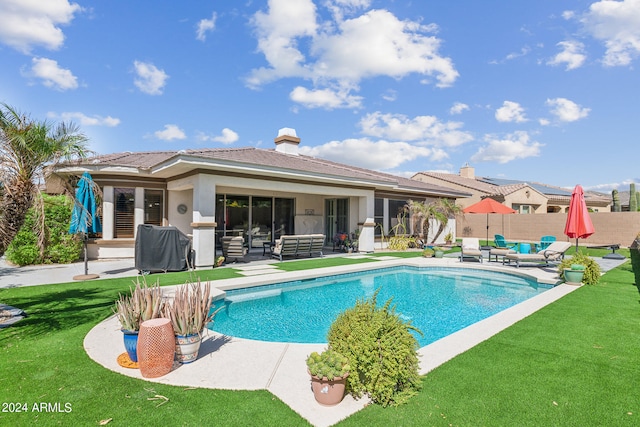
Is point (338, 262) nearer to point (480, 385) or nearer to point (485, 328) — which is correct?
point (485, 328)

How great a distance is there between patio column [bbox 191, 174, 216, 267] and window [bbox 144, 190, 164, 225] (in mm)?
3794

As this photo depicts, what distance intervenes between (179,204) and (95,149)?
789 centimetres

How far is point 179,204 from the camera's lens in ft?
48.0

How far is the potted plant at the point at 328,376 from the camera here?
3.18 metres

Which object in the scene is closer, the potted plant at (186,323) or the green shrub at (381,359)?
Result: the green shrub at (381,359)

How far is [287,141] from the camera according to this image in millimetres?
19625

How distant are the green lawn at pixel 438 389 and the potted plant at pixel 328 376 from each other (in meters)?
0.27

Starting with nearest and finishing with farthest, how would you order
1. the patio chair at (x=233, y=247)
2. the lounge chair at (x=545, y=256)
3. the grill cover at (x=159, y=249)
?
1. the grill cover at (x=159, y=249)
2. the lounge chair at (x=545, y=256)
3. the patio chair at (x=233, y=247)

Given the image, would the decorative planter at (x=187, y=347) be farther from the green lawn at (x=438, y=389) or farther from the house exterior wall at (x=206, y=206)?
the house exterior wall at (x=206, y=206)

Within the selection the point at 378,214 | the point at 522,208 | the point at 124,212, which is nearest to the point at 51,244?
the point at 124,212

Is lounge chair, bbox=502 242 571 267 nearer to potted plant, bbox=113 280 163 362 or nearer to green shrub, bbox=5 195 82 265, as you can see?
potted plant, bbox=113 280 163 362

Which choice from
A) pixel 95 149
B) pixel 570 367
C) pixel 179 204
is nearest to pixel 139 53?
pixel 179 204

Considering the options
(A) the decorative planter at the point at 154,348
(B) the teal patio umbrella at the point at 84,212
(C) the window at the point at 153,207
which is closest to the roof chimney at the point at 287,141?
(C) the window at the point at 153,207

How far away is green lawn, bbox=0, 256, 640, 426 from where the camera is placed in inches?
120
